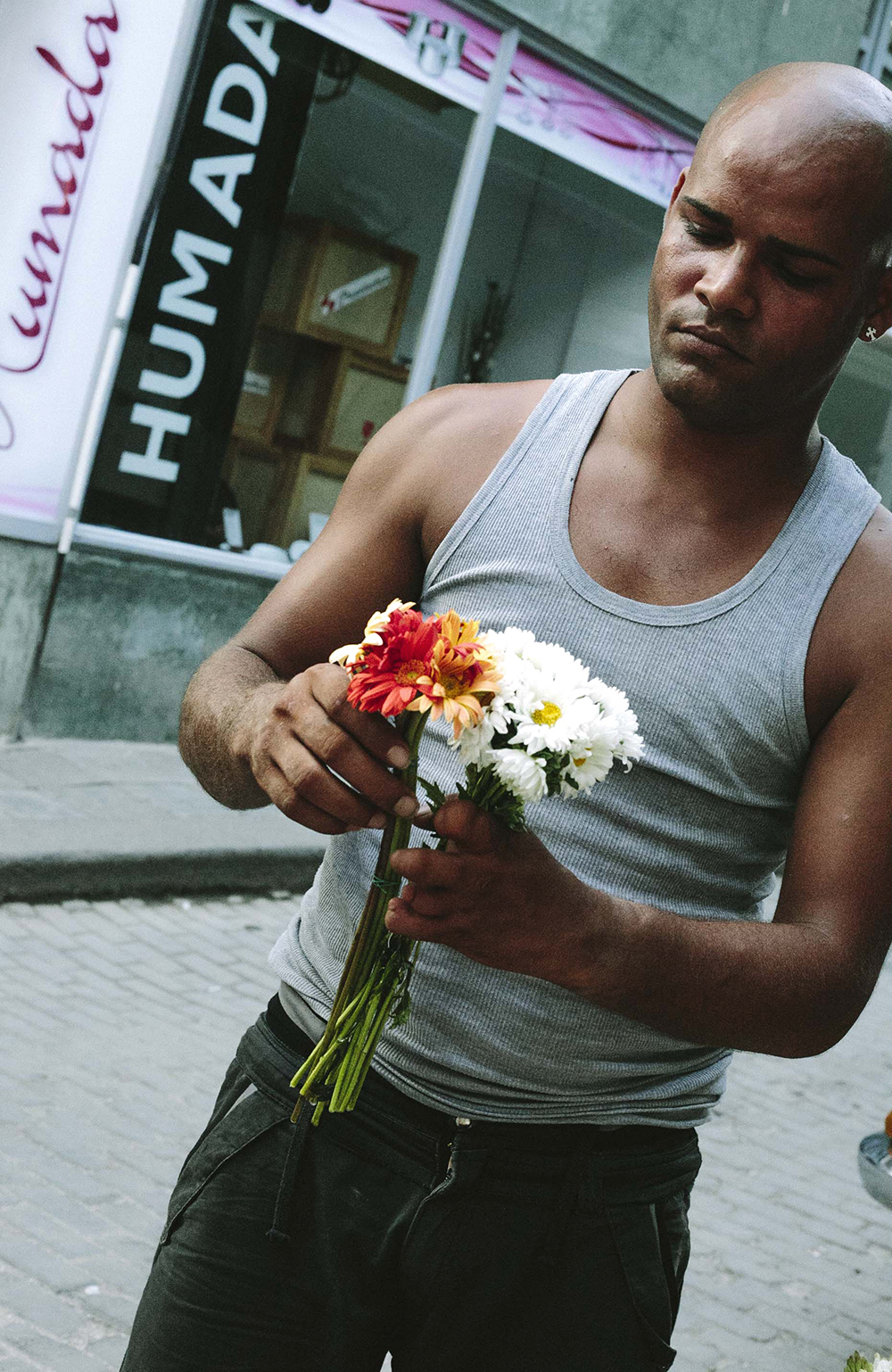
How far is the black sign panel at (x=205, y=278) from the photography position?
7672 mm

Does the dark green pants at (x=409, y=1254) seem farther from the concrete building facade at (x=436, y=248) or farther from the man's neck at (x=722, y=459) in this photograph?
the concrete building facade at (x=436, y=248)

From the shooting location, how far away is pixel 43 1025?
522 cm

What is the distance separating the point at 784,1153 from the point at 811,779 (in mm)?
4608

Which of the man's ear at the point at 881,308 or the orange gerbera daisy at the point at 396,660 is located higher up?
the man's ear at the point at 881,308

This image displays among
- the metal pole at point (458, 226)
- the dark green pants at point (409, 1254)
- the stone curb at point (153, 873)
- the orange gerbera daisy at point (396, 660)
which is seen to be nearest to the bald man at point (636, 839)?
the dark green pants at point (409, 1254)

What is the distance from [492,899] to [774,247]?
846 mm

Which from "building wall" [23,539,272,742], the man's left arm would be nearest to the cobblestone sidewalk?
"building wall" [23,539,272,742]

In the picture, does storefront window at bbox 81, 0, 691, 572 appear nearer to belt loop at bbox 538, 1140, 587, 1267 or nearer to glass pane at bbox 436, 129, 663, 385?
glass pane at bbox 436, 129, 663, 385

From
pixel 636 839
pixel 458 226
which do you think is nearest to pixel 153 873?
pixel 458 226

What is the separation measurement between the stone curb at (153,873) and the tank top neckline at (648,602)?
4.74m

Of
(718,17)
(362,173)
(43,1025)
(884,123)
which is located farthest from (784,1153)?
(718,17)

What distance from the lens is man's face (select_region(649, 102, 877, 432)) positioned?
177 centimetres

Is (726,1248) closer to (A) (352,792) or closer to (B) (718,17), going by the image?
(A) (352,792)

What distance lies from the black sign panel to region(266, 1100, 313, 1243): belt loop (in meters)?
6.32
